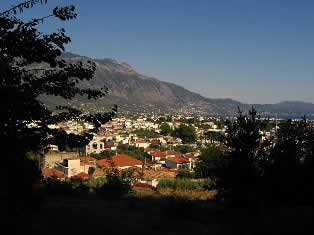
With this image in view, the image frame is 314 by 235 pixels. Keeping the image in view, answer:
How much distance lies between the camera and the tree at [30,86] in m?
5.53

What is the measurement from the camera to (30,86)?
5.86 metres

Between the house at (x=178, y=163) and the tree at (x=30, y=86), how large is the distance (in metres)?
53.0

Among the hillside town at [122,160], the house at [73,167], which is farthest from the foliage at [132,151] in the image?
the house at [73,167]

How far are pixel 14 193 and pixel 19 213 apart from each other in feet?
2.76

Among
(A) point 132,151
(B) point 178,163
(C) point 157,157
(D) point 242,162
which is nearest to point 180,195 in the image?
(D) point 242,162

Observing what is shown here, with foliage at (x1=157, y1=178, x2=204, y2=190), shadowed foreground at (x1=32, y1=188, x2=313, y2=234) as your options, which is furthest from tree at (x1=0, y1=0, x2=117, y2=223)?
foliage at (x1=157, y1=178, x2=204, y2=190)

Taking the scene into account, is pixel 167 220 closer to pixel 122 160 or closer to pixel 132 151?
pixel 122 160

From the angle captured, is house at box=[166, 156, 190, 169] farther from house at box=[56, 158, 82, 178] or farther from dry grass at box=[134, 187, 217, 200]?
dry grass at box=[134, 187, 217, 200]

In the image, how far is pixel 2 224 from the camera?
641 cm

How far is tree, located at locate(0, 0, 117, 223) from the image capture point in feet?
18.1

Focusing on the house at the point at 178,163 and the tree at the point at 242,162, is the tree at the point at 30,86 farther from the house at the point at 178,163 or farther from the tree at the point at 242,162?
the house at the point at 178,163

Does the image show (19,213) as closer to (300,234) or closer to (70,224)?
(70,224)

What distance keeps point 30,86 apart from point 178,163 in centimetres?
5451

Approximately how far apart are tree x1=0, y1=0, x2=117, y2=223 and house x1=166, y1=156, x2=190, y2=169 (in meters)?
53.0
